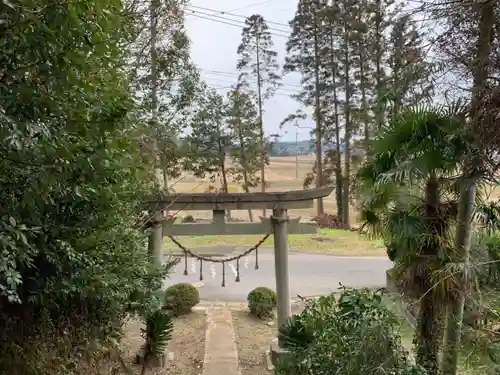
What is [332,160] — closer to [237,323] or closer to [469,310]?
[237,323]

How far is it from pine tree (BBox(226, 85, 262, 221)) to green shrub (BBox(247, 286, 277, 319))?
427 cm

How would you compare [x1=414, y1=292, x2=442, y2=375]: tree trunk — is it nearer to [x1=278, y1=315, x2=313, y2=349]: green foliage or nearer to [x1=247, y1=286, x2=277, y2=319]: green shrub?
[x1=278, y1=315, x2=313, y2=349]: green foliage

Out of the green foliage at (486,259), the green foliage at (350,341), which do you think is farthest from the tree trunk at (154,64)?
the green foliage at (486,259)

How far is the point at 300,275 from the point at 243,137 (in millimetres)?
3516

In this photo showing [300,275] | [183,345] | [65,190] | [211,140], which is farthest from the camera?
[211,140]

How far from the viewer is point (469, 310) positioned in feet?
7.88

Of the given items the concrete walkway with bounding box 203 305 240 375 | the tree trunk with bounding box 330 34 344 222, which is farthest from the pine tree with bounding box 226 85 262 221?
the concrete walkway with bounding box 203 305 240 375

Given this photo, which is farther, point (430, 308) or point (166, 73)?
point (166, 73)

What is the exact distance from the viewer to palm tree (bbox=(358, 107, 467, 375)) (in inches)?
92.5

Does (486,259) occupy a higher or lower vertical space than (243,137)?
lower

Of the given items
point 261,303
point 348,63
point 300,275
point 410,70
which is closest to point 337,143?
point 348,63

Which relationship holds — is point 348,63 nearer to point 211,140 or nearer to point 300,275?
point 211,140

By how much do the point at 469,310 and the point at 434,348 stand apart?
302 mm

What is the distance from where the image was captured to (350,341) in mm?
2246
